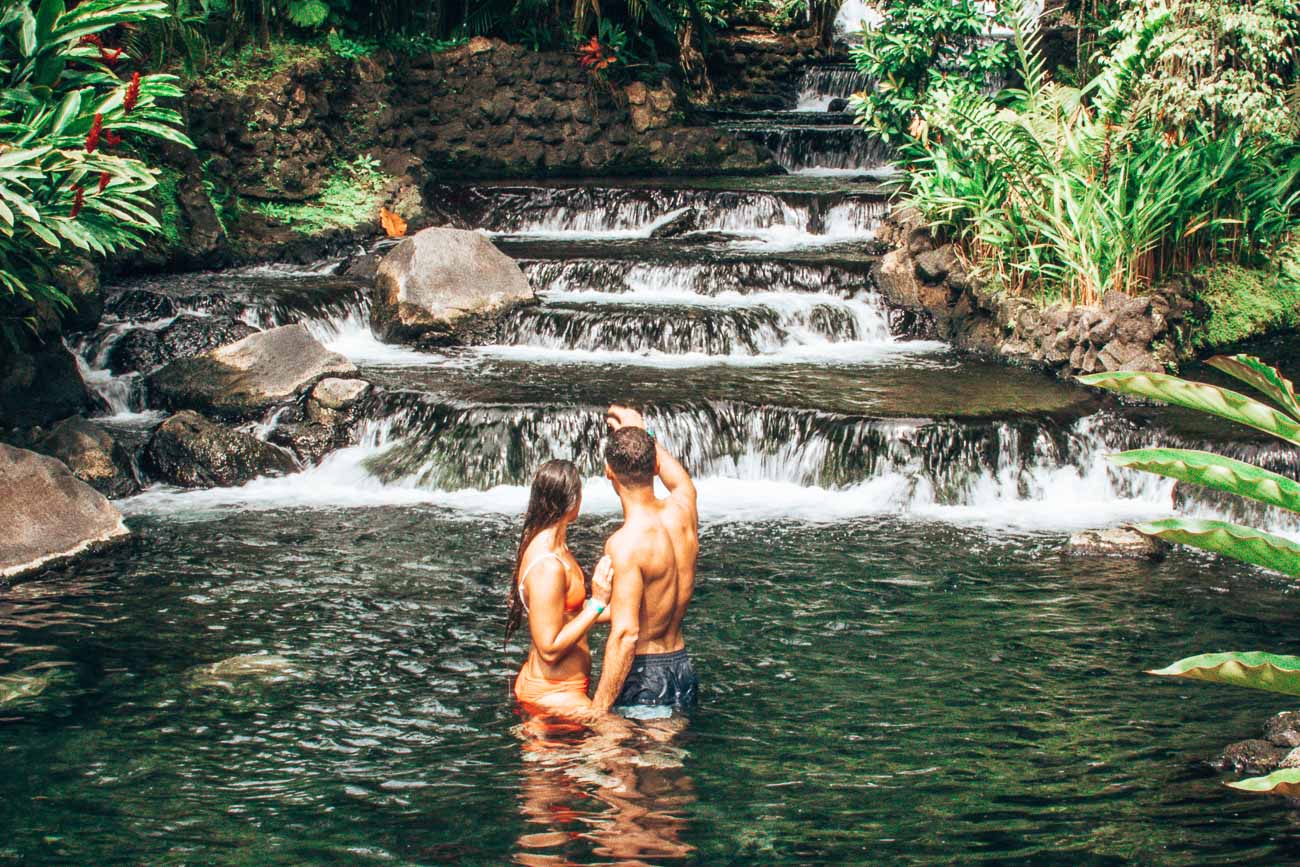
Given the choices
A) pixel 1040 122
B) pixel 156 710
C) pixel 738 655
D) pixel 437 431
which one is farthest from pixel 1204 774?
pixel 1040 122

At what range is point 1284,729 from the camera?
518 cm

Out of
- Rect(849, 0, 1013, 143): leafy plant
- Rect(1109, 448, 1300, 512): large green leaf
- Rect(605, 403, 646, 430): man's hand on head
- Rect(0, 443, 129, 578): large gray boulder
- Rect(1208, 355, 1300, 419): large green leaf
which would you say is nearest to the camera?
Rect(1109, 448, 1300, 512): large green leaf

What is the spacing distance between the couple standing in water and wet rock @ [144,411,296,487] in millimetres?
5682

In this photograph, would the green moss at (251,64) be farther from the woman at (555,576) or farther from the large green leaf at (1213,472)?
the large green leaf at (1213,472)

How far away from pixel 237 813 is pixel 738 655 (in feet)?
8.63

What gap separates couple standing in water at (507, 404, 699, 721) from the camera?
4.93 m

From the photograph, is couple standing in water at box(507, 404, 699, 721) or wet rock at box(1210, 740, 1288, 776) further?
wet rock at box(1210, 740, 1288, 776)

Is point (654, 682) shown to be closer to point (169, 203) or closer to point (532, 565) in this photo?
point (532, 565)

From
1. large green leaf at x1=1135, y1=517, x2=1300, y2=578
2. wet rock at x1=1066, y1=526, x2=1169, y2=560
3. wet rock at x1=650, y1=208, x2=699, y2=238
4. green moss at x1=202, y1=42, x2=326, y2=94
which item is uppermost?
green moss at x1=202, y1=42, x2=326, y2=94

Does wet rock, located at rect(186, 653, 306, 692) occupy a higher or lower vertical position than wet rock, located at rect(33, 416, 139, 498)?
lower

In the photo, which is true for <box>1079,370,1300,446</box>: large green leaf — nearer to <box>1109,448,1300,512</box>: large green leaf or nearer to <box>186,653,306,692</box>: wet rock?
<box>1109,448,1300,512</box>: large green leaf

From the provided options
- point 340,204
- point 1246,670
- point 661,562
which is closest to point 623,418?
point 661,562

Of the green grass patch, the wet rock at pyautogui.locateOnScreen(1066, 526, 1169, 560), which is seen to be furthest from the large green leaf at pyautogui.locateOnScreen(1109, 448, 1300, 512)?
the green grass patch

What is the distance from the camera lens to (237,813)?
475cm
